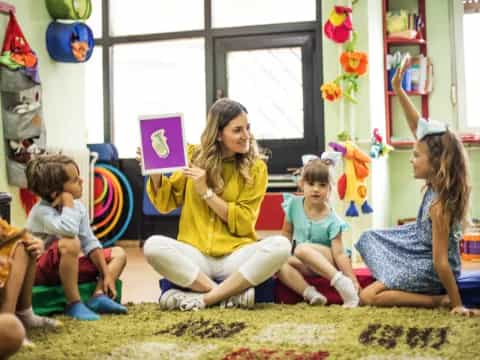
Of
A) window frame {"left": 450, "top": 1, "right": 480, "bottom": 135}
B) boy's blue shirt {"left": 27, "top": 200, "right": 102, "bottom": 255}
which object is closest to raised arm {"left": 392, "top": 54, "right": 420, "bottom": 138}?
boy's blue shirt {"left": 27, "top": 200, "right": 102, "bottom": 255}

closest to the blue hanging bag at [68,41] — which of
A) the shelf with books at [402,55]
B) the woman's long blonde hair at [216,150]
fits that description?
the woman's long blonde hair at [216,150]

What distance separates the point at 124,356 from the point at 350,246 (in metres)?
2.88

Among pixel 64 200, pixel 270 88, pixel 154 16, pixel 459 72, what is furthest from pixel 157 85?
pixel 64 200

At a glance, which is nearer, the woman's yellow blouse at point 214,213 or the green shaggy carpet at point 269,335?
the green shaggy carpet at point 269,335

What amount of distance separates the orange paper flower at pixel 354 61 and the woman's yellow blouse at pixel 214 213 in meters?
1.83

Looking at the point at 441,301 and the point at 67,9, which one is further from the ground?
the point at 67,9

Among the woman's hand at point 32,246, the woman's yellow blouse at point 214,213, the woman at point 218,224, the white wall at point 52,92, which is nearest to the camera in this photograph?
the woman's hand at point 32,246

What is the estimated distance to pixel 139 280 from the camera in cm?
360

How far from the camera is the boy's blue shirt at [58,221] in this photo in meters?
2.41

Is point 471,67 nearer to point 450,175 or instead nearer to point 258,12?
point 258,12

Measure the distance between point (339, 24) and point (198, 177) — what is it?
215cm

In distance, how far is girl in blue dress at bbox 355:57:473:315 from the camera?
236 centimetres

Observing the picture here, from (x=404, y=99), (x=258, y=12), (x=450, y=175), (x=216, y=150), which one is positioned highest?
(x=258, y=12)

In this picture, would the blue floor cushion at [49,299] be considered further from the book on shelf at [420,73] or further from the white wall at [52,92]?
the book on shelf at [420,73]
